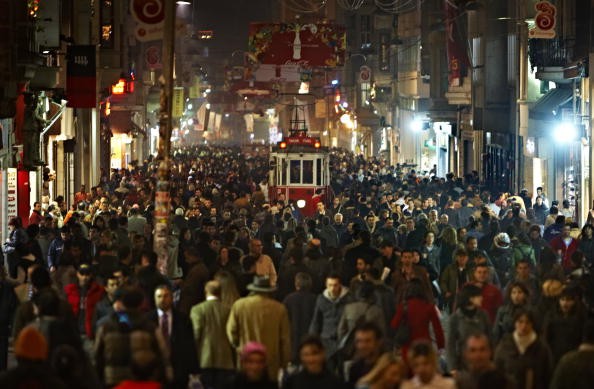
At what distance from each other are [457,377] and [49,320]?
330 centimetres

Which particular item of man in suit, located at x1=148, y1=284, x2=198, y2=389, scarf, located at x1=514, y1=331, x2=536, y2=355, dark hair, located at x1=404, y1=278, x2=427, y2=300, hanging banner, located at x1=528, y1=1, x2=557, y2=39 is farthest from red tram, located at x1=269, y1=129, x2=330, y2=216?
scarf, located at x1=514, y1=331, x2=536, y2=355

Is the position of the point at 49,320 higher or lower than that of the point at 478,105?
lower

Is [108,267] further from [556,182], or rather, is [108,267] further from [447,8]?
[447,8]

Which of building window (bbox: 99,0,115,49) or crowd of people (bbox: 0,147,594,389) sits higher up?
building window (bbox: 99,0,115,49)

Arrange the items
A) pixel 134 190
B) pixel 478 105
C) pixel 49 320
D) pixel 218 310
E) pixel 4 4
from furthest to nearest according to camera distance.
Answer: pixel 478 105, pixel 134 190, pixel 4 4, pixel 218 310, pixel 49 320

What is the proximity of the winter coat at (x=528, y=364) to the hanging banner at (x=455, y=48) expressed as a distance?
4045 cm

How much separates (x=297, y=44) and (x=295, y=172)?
64.4ft

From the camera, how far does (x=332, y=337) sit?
12.8m

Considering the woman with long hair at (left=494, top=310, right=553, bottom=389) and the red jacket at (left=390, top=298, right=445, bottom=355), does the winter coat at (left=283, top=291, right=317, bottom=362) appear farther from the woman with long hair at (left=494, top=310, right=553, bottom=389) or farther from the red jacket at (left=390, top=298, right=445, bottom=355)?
the woman with long hair at (left=494, top=310, right=553, bottom=389)

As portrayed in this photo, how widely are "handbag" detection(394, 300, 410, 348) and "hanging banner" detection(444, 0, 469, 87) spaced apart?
125 feet

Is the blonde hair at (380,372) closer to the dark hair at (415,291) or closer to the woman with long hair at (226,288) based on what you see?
the dark hair at (415,291)

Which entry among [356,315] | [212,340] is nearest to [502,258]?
[356,315]

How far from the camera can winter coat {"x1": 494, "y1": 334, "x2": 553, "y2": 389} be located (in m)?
10.4

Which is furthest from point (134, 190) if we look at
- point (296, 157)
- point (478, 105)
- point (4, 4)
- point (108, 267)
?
point (108, 267)
